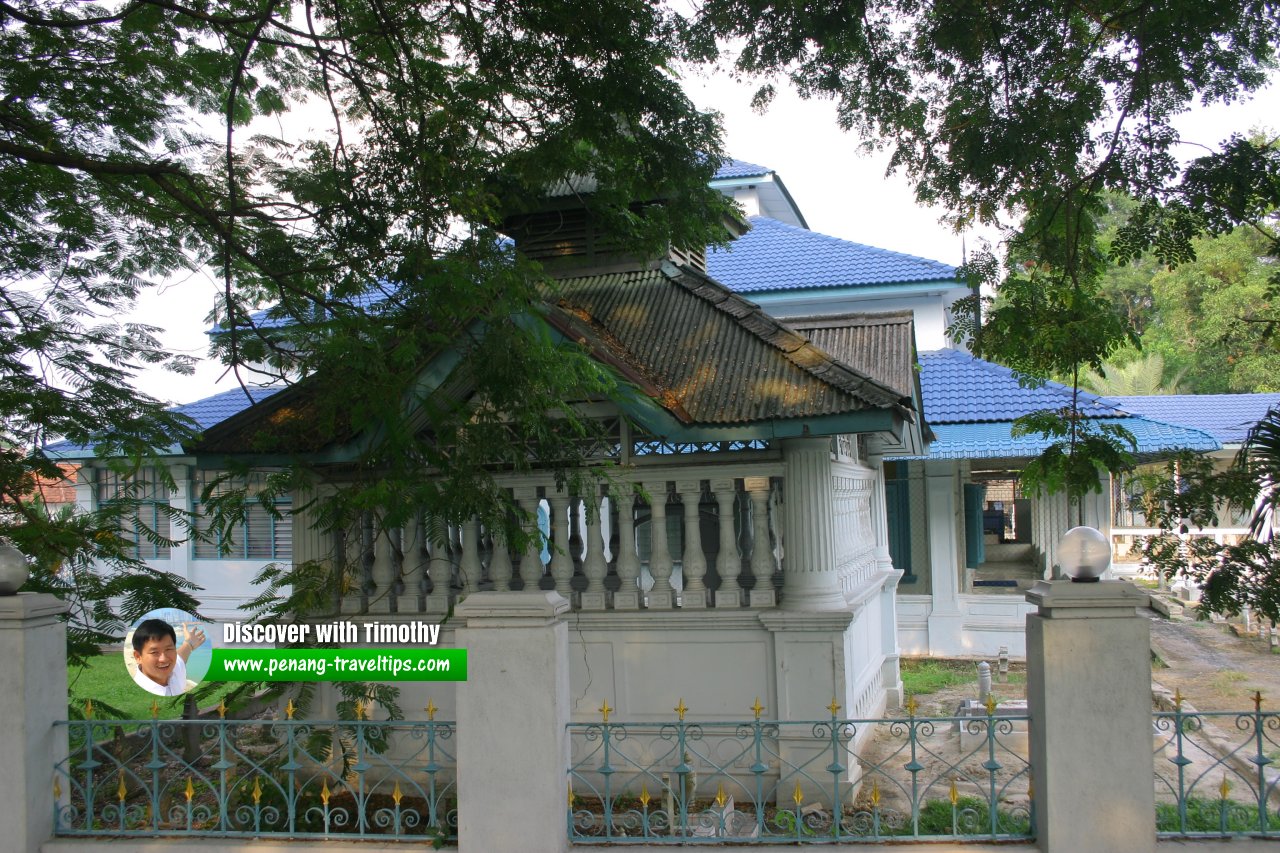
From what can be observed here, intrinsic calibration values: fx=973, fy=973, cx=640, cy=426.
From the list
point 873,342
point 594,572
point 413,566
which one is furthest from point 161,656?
point 873,342

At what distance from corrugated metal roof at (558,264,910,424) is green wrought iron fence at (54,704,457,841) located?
2583 millimetres

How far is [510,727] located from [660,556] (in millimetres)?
2496

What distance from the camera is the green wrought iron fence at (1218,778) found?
156 inches

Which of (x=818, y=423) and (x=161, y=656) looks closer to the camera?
(x=161, y=656)

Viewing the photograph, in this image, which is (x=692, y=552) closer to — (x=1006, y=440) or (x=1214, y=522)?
(x=1214, y=522)

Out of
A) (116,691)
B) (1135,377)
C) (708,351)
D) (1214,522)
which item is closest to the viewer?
(1214,522)

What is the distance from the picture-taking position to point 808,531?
20.5 feet

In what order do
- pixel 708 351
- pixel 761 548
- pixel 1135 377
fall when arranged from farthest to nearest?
pixel 1135 377 < pixel 708 351 < pixel 761 548

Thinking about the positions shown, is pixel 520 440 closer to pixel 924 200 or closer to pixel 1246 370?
pixel 924 200

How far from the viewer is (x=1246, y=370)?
26.3m

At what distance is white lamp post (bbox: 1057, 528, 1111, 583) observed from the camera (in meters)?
4.06

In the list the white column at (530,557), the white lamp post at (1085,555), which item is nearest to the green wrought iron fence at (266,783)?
the white column at (530,557)

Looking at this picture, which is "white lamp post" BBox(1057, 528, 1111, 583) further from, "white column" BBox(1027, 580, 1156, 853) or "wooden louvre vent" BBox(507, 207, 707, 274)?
"wooden louvre vent" BBox(507, 207, 707, 274)

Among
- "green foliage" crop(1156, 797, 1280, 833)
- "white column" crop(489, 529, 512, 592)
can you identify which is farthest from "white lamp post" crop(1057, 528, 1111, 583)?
"white column" crop(489, 529, 512, 592)
